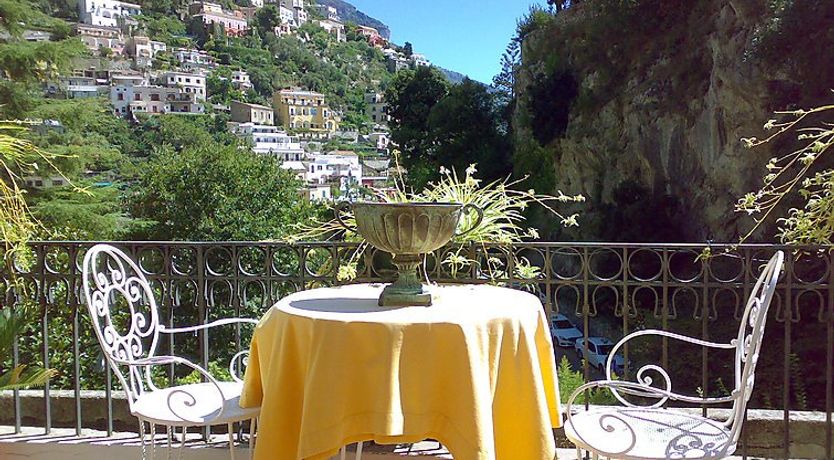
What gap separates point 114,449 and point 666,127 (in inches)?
571

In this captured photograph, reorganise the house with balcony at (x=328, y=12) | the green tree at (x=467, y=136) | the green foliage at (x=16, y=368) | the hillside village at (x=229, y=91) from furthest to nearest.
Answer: the house with balcony at (x=328, y=12) < the hillside village at (x=229, y=91) < the green tree at (x=467, y=136) < the green foliage at (x=16, y=368)

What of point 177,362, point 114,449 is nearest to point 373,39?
point 114,449

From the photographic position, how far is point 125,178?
67.1 feet

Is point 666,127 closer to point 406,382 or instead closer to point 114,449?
point 114,449

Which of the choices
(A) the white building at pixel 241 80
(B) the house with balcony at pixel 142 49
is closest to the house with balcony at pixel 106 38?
(B) the house with balcony at pixel 142 49

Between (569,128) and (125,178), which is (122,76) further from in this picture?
(569,128)

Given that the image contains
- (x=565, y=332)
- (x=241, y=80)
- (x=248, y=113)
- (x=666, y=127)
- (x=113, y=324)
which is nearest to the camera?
(x=113, y=324)

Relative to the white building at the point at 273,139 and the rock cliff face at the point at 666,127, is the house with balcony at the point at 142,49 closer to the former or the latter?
the white building at the point at 273,139

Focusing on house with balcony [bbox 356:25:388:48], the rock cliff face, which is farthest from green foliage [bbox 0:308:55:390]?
house with balcony [bbox 356:25:388:48]

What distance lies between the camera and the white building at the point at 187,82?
179ft

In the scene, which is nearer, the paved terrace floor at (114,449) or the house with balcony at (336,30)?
the paved terrace floor at (114,449)

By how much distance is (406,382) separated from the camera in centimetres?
158

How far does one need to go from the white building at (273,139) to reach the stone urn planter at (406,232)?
145 ft

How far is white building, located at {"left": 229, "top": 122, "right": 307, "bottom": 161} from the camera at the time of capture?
153ft
